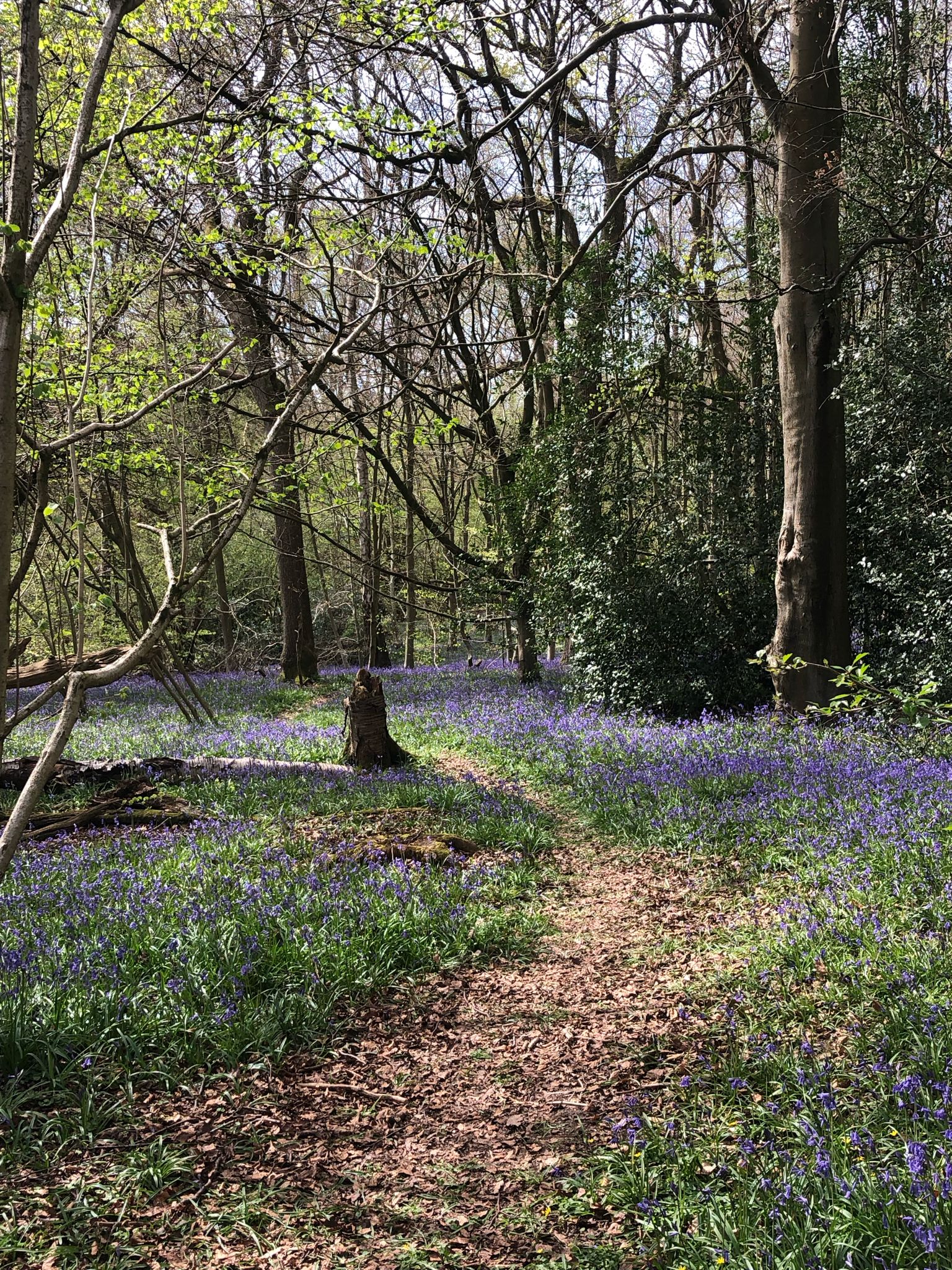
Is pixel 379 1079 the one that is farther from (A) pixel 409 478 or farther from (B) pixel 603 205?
(A) pixel 409 478

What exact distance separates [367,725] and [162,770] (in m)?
2.59

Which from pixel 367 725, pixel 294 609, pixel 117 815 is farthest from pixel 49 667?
pixel 294 609

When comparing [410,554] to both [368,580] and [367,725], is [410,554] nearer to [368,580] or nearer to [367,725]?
[368,580]

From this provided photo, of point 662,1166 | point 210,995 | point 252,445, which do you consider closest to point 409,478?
point 252,445

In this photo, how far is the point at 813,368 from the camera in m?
9.78

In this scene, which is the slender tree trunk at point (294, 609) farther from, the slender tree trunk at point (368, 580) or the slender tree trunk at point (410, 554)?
the slender tree trunk at point (410, 554)

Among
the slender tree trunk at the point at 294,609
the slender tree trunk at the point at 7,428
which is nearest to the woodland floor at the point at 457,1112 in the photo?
the slender tree trunk at the point at 7,428

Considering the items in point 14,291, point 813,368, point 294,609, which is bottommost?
point 294,609

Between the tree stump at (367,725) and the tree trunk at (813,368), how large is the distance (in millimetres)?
5204

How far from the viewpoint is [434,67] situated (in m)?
13.9

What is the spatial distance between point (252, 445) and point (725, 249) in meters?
8.84

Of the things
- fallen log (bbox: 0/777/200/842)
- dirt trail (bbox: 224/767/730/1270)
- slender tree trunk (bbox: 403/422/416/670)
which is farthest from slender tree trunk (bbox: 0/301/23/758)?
slender tree trunk (bbox: 403/422/416/670)

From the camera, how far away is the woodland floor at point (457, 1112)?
3.12m

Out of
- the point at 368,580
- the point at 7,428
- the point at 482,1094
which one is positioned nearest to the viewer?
the point at 7,428
